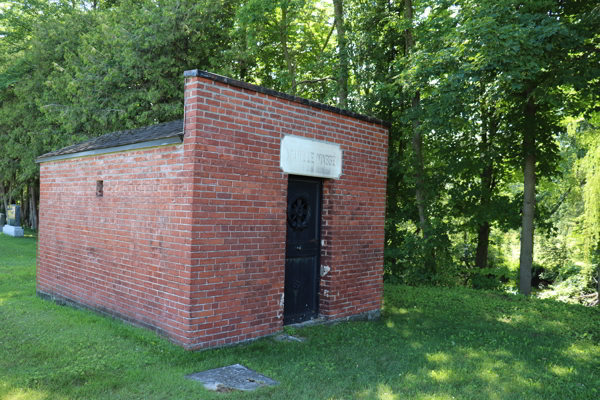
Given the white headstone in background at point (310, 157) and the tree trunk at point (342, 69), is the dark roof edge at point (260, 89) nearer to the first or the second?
the white headstone in background at point (310, 157)

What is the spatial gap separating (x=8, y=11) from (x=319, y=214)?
24183 millimetres

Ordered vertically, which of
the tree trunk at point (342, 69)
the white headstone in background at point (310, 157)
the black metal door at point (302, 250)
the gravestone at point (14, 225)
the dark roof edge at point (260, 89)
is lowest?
the gravestone at point (14, 225)

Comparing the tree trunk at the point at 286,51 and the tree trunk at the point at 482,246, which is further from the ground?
the tree trunk at the point at 286,51

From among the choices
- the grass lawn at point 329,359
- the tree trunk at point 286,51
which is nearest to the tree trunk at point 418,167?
the tree trunk at point 286,51

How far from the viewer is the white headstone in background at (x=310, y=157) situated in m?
5.92

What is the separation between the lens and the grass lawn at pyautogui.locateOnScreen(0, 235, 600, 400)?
4.08 meters

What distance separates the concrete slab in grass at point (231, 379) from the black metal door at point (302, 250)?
1.78 metres

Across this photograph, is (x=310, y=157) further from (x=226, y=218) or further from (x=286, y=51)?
(x=286, y=51)

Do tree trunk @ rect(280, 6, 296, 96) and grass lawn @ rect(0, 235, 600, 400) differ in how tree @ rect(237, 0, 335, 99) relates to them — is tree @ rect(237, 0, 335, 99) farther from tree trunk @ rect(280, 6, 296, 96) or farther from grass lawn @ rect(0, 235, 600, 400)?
grass lawn @ rect(0, 235, 600, 400)

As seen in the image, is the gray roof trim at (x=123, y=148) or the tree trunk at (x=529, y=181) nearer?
the gray roof trim at (x=123, y=148)

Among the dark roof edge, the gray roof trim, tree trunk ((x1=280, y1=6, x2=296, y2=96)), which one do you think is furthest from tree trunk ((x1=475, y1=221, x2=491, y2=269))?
the gray roof trim

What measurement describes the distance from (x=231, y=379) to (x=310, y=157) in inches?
121

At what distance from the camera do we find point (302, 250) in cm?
645

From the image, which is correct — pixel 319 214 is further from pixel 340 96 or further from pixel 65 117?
pixel 65 117
